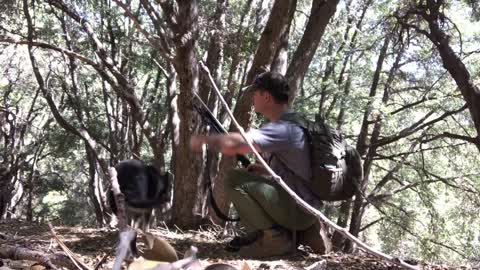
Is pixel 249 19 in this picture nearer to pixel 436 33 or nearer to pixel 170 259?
pixel 436 33

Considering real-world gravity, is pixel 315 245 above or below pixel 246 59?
below

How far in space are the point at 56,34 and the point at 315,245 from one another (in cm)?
950

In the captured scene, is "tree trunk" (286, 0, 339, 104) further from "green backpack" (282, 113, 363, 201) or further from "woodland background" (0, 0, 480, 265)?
"green backpack" (282, 113, 363, 201)

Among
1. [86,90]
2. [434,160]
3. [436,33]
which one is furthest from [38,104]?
[436,33]

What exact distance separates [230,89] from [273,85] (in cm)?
751

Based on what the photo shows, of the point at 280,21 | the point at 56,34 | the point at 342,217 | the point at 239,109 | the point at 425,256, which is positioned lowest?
the point at 425,256

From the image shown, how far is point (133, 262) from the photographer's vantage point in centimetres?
163

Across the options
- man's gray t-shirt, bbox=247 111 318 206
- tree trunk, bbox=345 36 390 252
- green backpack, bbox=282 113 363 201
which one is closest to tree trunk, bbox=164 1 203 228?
man's gray t-shirt, bbox=247 111 318 206

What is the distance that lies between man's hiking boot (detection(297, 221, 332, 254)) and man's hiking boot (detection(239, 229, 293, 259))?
173 mm

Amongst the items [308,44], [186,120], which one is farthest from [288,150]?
[308,44]

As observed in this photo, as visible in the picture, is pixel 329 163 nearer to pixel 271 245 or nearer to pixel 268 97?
pixel 268 97

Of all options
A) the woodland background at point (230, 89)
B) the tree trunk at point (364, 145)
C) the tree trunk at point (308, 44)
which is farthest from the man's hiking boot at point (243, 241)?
the tree trunk at point (364, 145)

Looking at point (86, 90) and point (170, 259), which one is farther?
point (86, 90)

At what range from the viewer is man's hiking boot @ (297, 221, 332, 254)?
14.5 feet
